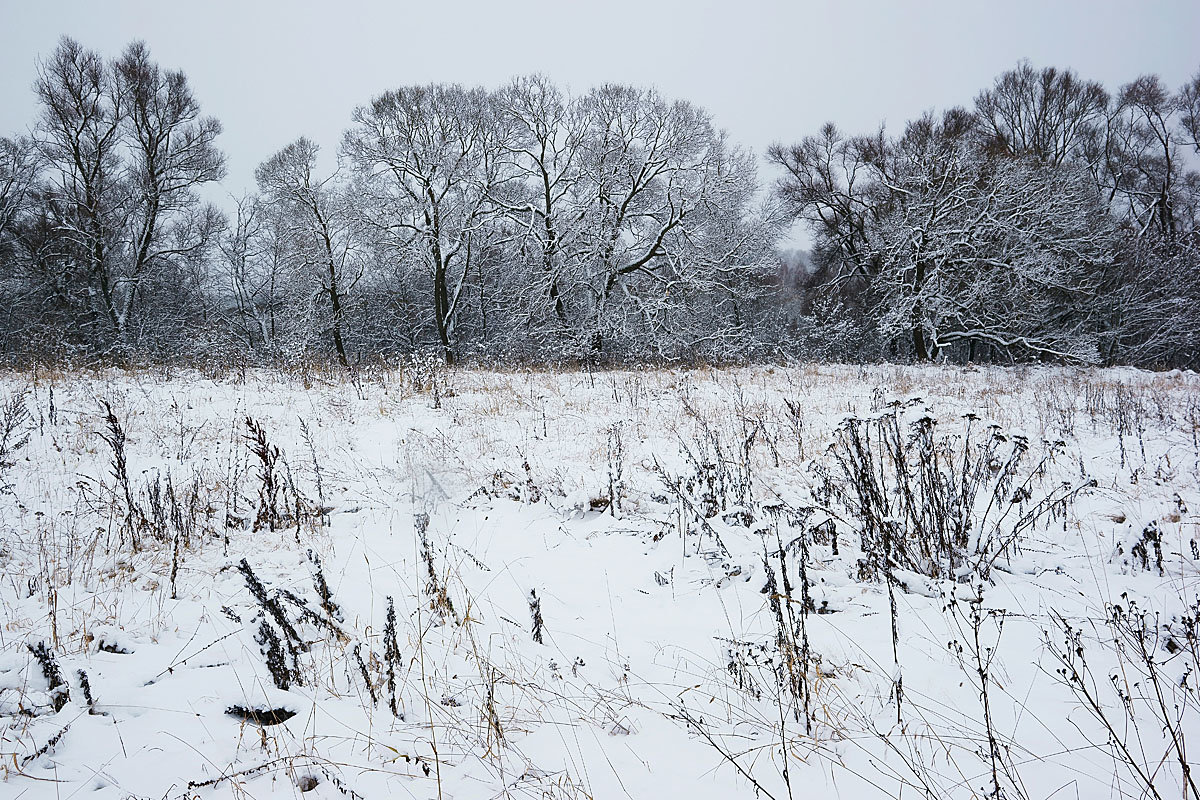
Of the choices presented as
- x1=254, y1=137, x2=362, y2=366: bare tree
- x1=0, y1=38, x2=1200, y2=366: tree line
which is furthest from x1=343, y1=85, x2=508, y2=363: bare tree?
x1=254, y1=137, x2=362, y2=366: bare tree

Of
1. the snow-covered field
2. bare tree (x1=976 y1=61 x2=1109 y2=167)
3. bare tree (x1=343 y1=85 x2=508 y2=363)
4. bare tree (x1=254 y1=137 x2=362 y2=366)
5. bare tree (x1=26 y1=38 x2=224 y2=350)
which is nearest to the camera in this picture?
the snow-covered field

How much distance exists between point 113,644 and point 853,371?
16.3 meters

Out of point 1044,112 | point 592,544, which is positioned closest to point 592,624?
point 592,544

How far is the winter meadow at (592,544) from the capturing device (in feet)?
6.26

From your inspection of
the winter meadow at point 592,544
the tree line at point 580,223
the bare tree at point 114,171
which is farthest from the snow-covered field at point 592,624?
the bare tree at point 114,171

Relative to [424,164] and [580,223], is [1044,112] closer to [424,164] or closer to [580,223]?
[580,223]

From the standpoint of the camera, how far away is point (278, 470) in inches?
224

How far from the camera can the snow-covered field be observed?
1.84 m

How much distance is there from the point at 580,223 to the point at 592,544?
16746 millimetres

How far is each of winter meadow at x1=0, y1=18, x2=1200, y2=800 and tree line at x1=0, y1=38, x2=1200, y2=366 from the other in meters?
0.20

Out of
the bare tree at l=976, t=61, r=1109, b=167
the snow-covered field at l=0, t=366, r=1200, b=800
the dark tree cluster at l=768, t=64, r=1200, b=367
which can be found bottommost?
the snow-covered field at l=0, t=366, r=1200, b=800

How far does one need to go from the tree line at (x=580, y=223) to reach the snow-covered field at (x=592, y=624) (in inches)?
490

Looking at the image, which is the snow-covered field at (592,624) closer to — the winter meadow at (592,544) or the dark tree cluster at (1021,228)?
the winter meadow at (592,544)

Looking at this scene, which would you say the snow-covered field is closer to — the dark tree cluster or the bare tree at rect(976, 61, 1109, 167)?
the dark tree cluster
